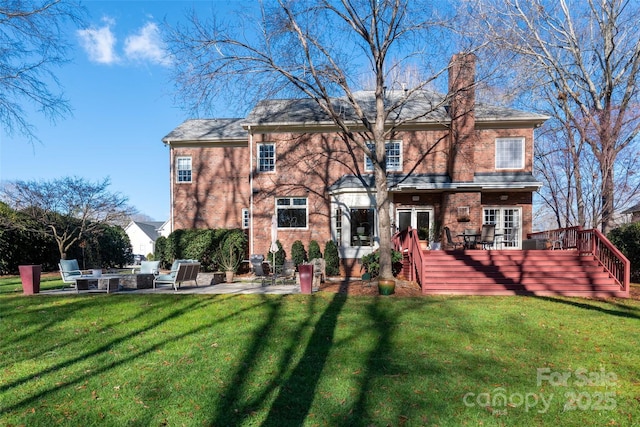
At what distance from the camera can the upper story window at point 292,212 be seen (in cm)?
1745

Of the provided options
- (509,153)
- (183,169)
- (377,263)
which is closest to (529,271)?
(377,263)

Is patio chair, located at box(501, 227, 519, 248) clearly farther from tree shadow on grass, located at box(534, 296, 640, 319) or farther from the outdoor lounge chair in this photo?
the outdoor lounge chair

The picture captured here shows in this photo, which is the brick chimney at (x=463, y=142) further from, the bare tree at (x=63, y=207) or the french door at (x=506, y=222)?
the bare tree at (x=63, y=207)

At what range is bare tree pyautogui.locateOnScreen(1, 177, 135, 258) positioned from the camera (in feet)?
56.6

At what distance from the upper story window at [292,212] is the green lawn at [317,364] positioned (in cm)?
879

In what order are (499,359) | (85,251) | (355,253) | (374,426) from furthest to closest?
(85,251) < (355,253) < (499,359) < (374,426)

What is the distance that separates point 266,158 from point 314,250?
4.86 metres

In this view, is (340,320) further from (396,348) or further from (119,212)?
(119,212)

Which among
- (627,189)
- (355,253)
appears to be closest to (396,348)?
(355,253)

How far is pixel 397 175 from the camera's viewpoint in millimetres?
17109

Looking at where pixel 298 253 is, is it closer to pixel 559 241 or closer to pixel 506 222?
pixel 506 222

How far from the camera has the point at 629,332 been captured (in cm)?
690

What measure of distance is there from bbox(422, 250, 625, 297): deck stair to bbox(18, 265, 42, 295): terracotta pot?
10660 mm

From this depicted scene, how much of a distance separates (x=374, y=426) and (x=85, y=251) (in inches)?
857
